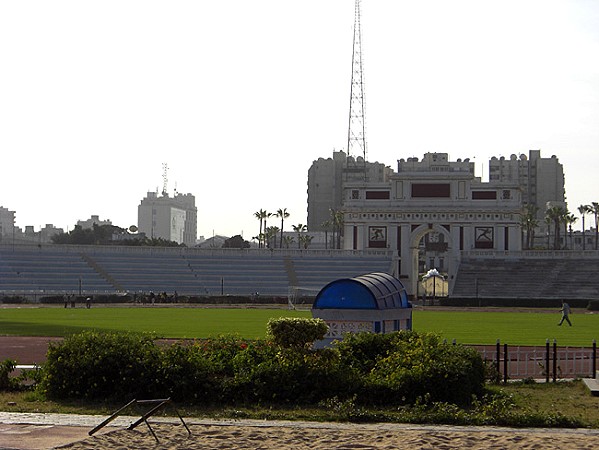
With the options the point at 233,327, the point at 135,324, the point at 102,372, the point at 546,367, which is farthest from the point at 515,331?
the point at 102,372

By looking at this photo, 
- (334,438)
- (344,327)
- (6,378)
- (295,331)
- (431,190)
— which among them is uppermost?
(431,190)

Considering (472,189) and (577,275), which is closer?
(577,275)

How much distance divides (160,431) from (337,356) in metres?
6.16

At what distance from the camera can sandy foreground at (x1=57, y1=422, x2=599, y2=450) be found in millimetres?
16484

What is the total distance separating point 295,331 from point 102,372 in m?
4.41

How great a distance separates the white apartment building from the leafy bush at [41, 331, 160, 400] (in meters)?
93.0

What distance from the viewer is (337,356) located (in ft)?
75.0

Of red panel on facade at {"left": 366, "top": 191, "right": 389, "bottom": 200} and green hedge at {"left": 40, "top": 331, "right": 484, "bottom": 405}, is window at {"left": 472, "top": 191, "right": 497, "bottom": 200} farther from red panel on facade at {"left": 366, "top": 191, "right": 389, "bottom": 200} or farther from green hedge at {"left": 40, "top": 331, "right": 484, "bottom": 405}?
green hedge at {"left": 40, "top": 331, "right": 484, "bottom": 405}

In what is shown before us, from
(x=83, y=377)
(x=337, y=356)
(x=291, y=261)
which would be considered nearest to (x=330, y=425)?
(x=337, y=356)

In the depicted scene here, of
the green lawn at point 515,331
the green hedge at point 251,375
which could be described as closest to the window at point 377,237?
the green lawn at point 515,331

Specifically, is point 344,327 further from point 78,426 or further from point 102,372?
point 78,426

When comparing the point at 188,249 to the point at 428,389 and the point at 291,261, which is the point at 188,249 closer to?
the point at 291,261

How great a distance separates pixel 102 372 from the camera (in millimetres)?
21906

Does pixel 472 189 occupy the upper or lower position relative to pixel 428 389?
upper
